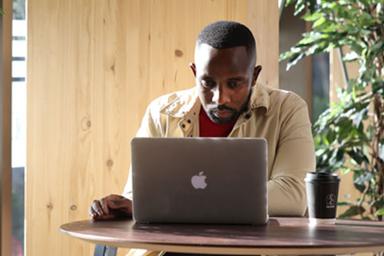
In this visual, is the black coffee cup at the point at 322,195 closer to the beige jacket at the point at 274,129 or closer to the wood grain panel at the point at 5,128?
the beige jacket at the point at 274,129

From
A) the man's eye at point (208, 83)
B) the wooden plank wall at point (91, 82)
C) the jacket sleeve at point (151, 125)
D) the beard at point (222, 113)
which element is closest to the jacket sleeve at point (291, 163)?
the beard at point (222, 113)

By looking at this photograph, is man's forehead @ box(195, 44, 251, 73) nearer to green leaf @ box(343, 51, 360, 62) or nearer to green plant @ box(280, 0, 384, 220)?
green plant @ box(280, 0, 384, 220)

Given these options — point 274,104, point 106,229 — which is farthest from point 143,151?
point 274,104

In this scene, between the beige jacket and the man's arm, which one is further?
the beige jacket

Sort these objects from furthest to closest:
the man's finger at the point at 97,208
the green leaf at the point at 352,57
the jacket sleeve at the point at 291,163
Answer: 1. the green leaf at the point at 352,57
2. the jacket sleeve at the point at 291,163
3. the man's finger at the point at 97,208

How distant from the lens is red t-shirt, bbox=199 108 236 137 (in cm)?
252

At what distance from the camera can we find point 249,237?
68.6 inches

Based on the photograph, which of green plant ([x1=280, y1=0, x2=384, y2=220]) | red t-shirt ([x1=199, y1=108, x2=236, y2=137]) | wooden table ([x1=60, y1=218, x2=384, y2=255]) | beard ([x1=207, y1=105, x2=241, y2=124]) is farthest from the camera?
green plant ([x1=280, y1=0, x2=384, y2=220])

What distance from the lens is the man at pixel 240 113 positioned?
7.73 ft

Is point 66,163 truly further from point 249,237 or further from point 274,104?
point 249,237

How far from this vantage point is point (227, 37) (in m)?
2.41

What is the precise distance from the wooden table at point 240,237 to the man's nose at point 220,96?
A: 1.50ft

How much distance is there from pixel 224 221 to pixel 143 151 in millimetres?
256

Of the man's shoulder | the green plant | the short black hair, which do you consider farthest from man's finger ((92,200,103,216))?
the green plant
